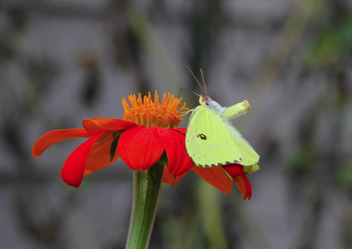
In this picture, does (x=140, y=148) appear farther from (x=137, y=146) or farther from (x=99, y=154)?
(x=99, y=154)

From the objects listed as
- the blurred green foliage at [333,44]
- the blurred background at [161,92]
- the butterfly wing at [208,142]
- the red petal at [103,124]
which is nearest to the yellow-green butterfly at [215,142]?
the butterfly wing at [208,142]

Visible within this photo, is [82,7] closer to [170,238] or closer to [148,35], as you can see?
[148,35]

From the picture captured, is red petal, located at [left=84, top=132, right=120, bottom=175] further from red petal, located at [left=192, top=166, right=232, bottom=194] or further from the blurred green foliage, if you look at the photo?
the blurred green foliage

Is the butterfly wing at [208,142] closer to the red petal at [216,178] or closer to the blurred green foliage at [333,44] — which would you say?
the red petal at [216,178]

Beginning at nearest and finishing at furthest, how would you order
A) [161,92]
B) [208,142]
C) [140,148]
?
[140,148]
[208,142]
[161,92]

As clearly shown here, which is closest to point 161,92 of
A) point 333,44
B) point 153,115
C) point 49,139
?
point 333,44

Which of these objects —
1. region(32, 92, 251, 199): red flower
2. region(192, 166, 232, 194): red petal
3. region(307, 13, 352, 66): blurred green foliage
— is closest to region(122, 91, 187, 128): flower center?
region(32, 92, 251, 199): red flower

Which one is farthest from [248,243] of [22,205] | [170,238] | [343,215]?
[22,205]
